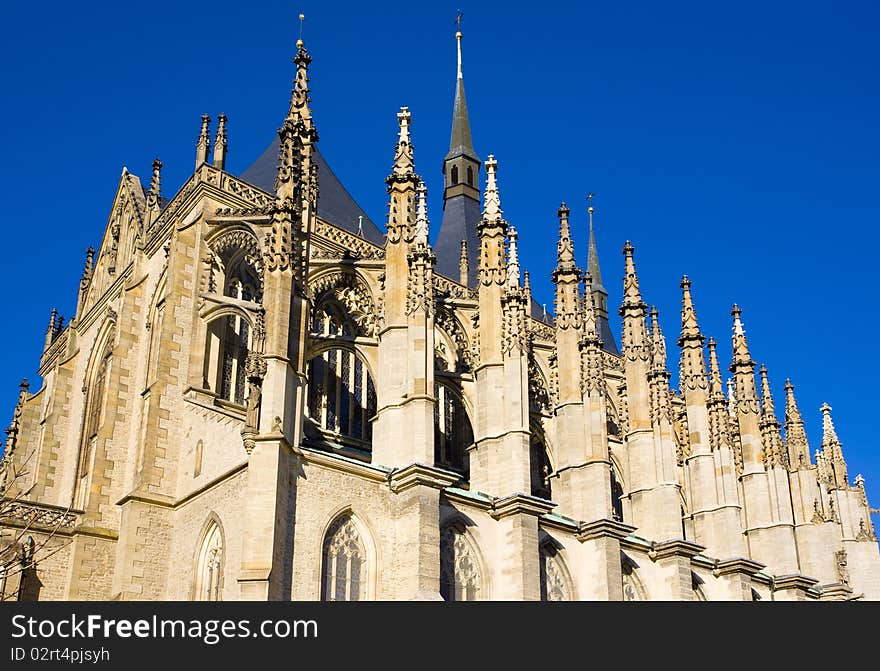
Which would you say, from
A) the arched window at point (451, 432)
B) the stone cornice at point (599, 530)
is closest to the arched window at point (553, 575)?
the stone cornice at point (599, 530)

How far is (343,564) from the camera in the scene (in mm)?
22266

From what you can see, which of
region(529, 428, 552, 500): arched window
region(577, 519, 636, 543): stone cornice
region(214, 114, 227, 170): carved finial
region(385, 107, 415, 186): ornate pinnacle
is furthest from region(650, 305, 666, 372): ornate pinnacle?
region(214, 114, 227, 170): carved finial

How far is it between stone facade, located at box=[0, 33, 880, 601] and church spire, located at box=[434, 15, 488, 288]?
10.00 m

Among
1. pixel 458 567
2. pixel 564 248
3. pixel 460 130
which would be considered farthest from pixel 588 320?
pixel 460 130

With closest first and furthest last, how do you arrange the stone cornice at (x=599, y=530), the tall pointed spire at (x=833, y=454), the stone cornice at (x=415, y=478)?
the stone cornice at (x=415, y=478) < the stone cornice at (x=599, y=530) < the tall pointed spire at (x=833, y=454)

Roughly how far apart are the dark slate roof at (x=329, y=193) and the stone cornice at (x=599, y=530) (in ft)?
39.7

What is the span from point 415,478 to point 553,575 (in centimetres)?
536

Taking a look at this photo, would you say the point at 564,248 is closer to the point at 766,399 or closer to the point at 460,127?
the point at 766,399

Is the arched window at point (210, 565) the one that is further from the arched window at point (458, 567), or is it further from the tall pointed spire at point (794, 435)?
the tall pointed spire at point (794, 435)

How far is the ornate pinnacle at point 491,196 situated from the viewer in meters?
29.3

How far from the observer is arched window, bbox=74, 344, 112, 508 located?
1137 inches
